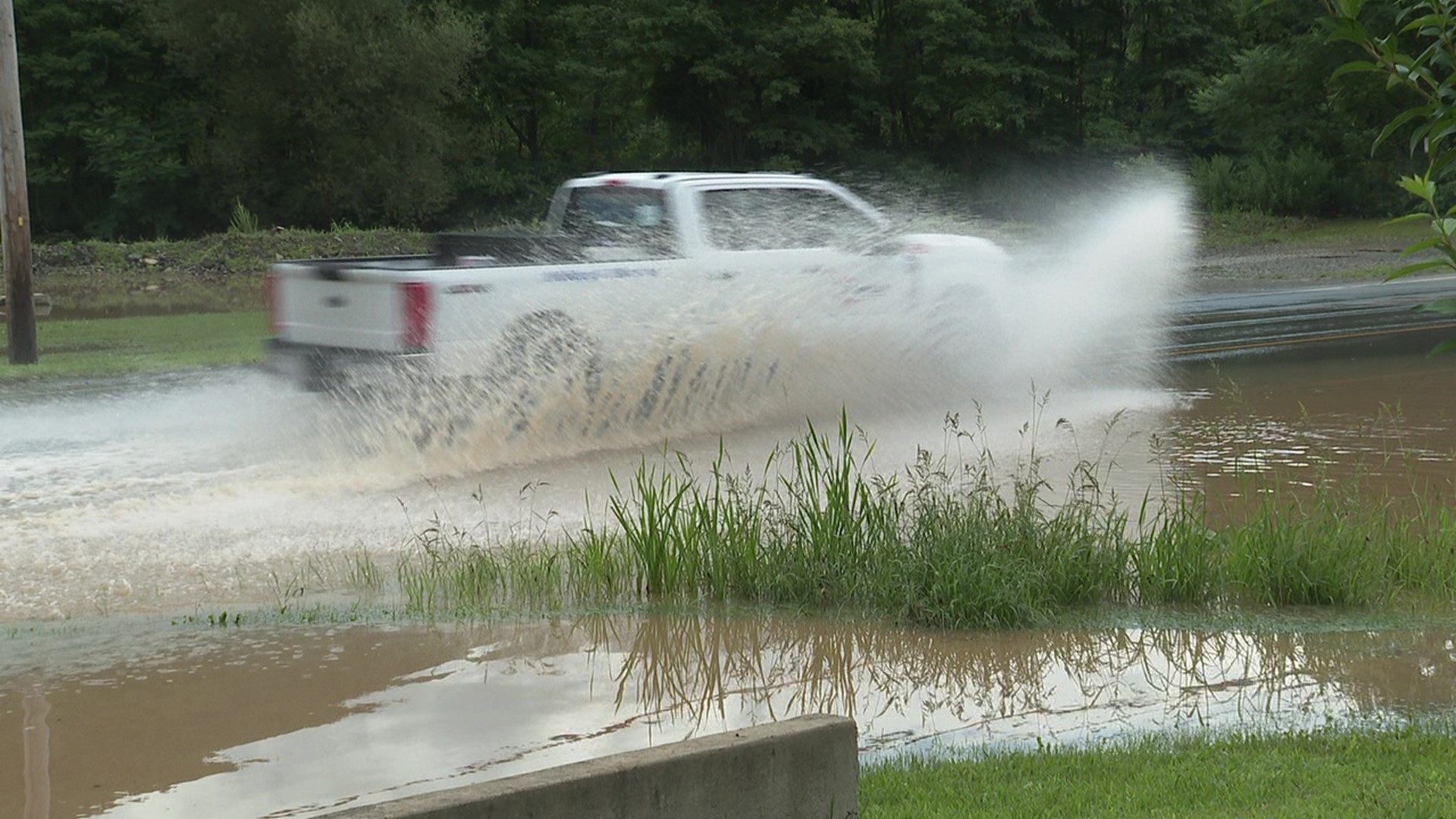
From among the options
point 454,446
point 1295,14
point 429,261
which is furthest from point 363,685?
point 1295,14

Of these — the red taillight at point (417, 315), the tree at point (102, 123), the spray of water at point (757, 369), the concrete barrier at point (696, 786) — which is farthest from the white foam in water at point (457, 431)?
the tree at point (102, 123)

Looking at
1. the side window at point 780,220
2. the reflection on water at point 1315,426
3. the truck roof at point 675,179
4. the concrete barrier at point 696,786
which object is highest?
the truck roof at point 675,179

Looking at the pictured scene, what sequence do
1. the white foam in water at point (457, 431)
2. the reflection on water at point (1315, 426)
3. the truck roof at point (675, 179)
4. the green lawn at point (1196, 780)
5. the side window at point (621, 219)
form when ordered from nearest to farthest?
the green lawn at point (1196, 780) → the white foam in water at point (457, 431) → the reflection on water at point (1315, 426) → the side window at point (621, 219) → the truck roof at point (675, 179)

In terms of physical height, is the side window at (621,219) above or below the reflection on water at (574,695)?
above

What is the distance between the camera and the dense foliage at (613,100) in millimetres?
41156

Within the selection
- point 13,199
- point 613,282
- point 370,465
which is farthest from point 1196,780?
point 13,199

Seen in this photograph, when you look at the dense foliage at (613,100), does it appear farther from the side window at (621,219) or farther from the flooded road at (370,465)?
the side window at (621,219)

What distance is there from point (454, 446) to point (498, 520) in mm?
1867

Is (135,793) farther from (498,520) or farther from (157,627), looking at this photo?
(498,520)

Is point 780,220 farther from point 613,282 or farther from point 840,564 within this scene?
point 840,564

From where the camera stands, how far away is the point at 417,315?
1060 centimetres

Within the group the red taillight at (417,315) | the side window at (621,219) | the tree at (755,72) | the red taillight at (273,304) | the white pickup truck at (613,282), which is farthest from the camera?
the tree at (755,72)

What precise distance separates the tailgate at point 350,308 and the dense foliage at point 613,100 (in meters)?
29.5

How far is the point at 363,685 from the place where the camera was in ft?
20.3
